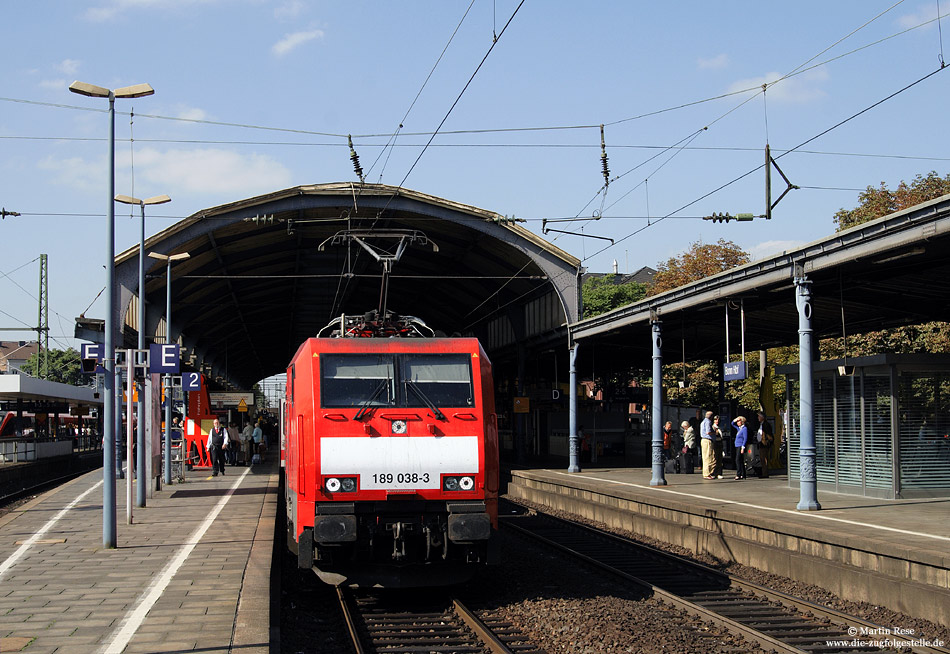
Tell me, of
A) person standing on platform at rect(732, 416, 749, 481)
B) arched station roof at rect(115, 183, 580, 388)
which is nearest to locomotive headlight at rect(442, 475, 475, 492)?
arched station roof at rect(115, 183, 580, 388)

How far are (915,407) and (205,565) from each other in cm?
1146

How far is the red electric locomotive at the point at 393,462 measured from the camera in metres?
10.3

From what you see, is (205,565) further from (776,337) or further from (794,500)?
(776,337)

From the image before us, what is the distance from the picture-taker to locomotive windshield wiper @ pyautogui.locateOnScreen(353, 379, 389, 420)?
35.0 ft

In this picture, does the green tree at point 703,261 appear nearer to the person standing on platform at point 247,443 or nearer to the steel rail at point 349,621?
the person standing on platform at point 247,443

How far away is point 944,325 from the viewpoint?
100 feet

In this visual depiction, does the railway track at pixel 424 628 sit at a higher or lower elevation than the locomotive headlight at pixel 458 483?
lower

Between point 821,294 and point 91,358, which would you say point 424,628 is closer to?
point 91,358

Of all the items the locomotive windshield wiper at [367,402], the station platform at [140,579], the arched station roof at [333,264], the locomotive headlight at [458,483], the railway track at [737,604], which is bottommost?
the railway track at [737,604]

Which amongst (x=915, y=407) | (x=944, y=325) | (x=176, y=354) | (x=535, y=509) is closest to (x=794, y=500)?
(x=915, y=407)

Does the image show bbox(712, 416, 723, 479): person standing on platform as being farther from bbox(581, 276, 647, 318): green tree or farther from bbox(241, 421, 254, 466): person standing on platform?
bbox(581, 276, 647, 318): green tree

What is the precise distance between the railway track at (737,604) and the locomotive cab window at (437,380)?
3193mm

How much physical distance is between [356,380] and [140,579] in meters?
3.13

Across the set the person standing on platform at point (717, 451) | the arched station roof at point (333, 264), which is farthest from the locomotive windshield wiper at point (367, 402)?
the person standing on platform at point (717, 451)
